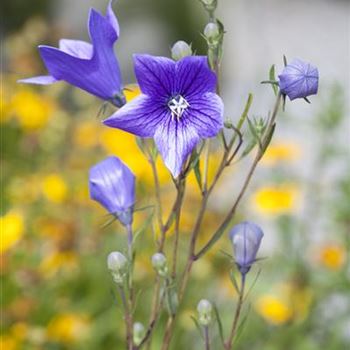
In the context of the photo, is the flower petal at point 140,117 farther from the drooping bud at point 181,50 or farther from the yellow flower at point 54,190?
the yellow flower at point 54,190

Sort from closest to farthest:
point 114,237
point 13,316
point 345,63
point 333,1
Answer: point 13,316
point 114,237
point 345,63
point 333,1

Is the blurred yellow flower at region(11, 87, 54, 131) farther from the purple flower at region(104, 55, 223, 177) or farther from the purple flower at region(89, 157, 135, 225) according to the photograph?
the purple flower at region(104, 55, 223, 177)

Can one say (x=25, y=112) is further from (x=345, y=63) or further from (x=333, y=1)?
(x=333, y=1)

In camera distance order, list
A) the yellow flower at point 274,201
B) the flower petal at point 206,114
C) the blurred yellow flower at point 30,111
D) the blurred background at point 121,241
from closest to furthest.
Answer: the flower petal at point 206,114 < the blurred background at point 121,241 < the yellow flower at point 274,201 < the blurred yellow flower at point 30,111

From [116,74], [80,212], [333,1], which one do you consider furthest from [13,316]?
[333,1]

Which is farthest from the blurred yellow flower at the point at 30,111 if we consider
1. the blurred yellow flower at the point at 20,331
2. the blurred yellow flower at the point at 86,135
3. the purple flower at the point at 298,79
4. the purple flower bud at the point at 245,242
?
the purple flower at the point at 298,79

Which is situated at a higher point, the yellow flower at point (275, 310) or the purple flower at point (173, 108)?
the purple flower at point (173, 108)

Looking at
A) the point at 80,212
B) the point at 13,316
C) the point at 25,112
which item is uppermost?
the point at 25,112
